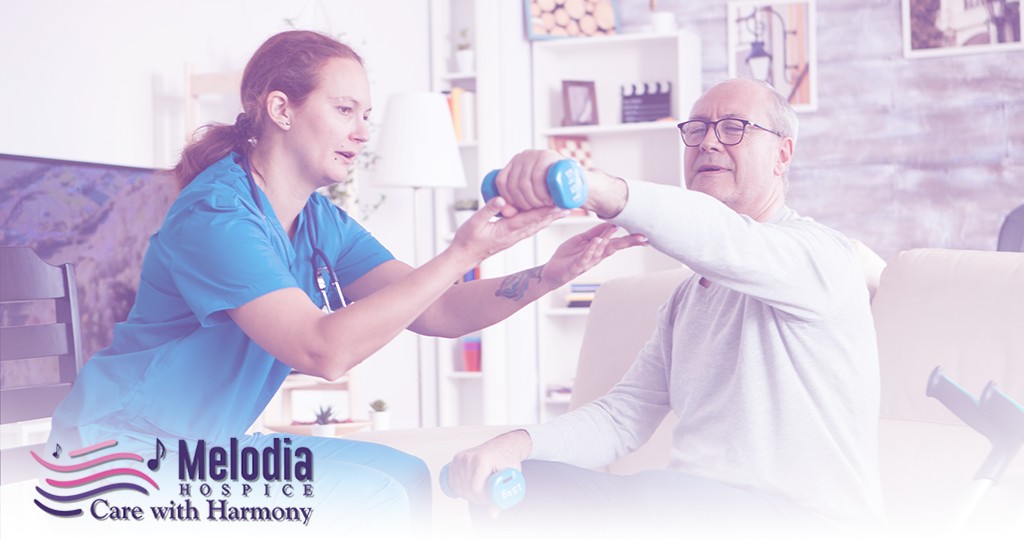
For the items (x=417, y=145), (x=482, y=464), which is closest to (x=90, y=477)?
(x=482, y=464)

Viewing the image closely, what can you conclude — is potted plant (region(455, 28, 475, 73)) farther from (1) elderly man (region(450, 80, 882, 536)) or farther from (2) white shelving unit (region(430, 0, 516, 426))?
(1) elderly man (region(450, 80, 882, 536))

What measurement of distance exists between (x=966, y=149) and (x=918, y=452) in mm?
3514

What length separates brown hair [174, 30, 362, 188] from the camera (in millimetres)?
1847

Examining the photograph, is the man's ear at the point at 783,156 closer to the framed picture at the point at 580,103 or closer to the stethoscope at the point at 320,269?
the stethoscope at the point at 320,269

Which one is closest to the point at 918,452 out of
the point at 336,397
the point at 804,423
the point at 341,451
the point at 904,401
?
the point at 904,401

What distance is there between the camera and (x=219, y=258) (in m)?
1.60

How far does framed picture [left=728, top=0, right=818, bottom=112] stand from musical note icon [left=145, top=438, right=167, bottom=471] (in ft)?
13.7

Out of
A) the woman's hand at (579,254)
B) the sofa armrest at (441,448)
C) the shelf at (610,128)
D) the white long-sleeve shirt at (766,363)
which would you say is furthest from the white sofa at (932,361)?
the shelf at (610,128)

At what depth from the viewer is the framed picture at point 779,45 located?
5.35 m

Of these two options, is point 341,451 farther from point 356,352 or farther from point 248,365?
point 356,352

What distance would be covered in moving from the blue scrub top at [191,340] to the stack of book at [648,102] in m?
3.73

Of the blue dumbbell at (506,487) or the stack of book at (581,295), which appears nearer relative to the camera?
the blue dumbbell at (506,487)

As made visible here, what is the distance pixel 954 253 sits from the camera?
2.17m

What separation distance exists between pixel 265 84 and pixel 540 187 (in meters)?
0.67
